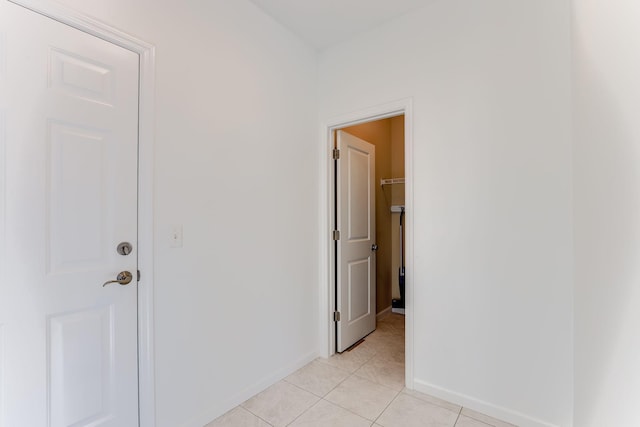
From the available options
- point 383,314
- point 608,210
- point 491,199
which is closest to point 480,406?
point 491,199

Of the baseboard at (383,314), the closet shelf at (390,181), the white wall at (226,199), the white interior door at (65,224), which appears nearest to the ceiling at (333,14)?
the white wall at (226,199)

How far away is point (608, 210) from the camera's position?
3.12 ft

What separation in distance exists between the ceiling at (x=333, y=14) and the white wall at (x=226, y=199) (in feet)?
0.37

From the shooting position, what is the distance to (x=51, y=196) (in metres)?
1.24

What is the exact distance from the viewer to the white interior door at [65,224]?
115 centimetres

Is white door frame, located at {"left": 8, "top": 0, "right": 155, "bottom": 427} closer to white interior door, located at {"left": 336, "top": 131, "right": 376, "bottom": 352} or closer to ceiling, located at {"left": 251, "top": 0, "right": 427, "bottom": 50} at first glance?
ceiling, located at {"left": 251, "top": 0, "right": 427, "bottom": 50}

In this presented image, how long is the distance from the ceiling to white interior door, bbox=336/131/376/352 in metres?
0.83

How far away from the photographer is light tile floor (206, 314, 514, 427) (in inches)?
69.2

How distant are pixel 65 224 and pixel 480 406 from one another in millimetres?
2521

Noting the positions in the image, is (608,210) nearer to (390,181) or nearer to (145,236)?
(145,236)

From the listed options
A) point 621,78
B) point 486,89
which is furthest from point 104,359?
point 486,89

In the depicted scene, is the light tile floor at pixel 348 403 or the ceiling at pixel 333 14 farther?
the ceiling at pixel 333 14

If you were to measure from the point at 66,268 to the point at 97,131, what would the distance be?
2.10 ft

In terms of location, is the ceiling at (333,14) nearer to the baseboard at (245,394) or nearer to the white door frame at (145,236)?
the white door frame at (145,236)
